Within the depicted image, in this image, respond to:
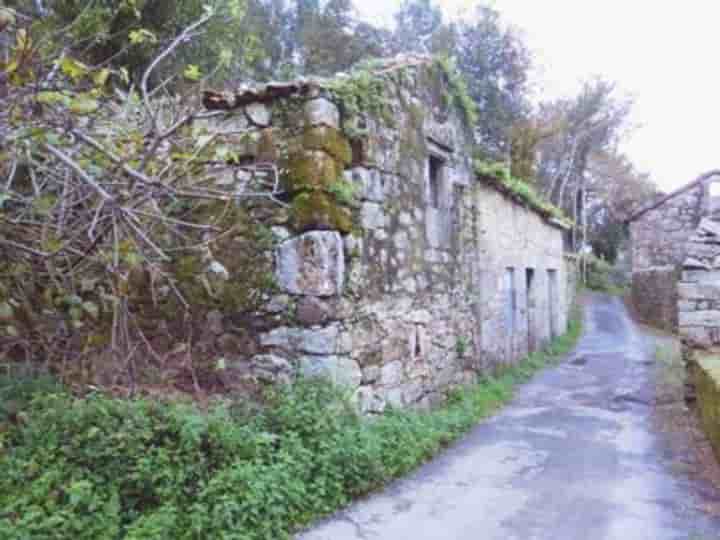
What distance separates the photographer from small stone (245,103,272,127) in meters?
5.33

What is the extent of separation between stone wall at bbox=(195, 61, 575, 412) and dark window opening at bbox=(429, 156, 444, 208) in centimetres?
2

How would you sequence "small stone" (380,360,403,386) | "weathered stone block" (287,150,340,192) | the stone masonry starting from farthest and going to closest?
the stone masonry → "small stone" (380,360,403,386) → "weathered stone block" (287,150,340,192)

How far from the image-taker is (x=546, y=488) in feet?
15.9

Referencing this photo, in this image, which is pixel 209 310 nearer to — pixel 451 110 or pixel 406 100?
pixel 406 100

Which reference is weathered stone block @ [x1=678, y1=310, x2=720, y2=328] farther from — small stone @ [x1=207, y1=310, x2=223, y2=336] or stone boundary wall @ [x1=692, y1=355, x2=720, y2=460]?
small stone @ [x1=207, y1=310, x2=223, y2=336]

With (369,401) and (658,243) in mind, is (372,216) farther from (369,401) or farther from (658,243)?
(658,243)

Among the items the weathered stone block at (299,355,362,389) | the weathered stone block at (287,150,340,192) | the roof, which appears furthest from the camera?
the roof

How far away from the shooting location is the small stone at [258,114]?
5332 millimetres

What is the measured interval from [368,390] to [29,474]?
282 cm

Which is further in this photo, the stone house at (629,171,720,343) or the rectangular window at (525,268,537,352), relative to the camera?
the stone house at (629,171,720,343)

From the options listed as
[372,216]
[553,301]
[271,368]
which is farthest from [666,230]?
[271,368]

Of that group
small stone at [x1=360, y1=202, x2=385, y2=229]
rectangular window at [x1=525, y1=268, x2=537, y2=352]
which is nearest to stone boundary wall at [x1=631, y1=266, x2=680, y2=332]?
rectangular window at [x1=525, y1=268, x2=537, y2=352]

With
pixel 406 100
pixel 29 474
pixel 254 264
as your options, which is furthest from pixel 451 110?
pixel 29 474

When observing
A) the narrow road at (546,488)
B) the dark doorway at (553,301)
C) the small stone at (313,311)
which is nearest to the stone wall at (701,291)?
the narrow road at (546,488)
